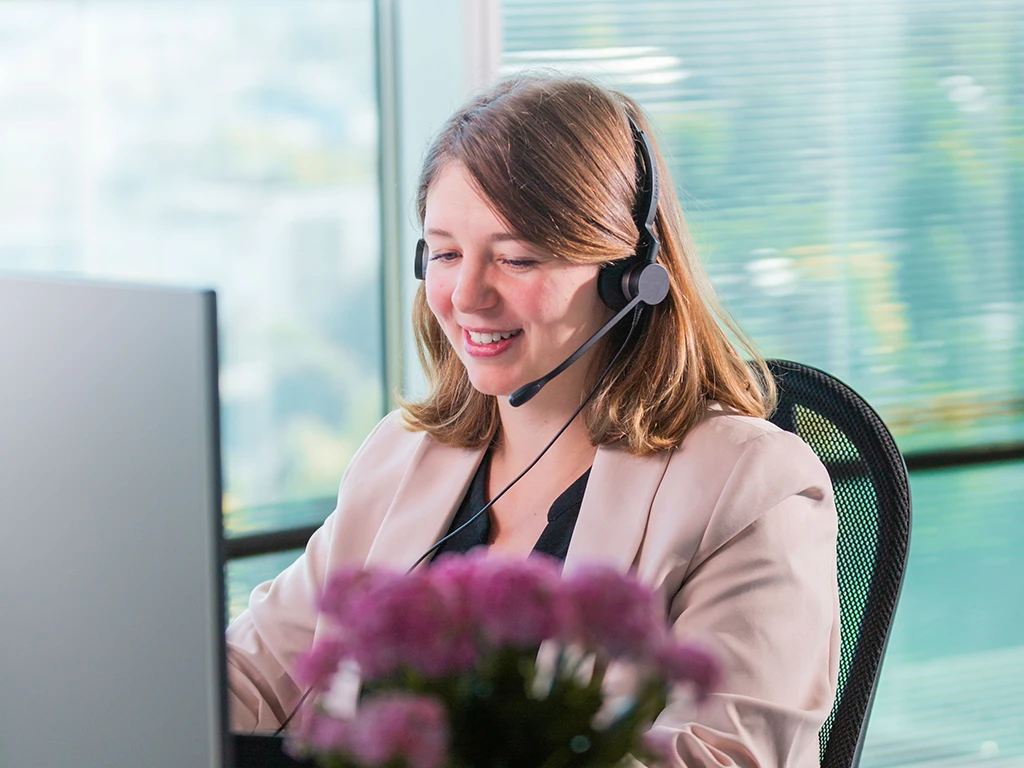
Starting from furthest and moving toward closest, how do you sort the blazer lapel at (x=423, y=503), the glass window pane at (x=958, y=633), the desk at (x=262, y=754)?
the glass window pane at (x=958, y=633) < the blazer lapel at (x=423, y=503) < the desk at (x=262, y=754)

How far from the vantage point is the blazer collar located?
1.23 meters

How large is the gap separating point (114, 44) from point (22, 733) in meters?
1.70

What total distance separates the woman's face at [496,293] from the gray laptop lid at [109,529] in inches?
27.0

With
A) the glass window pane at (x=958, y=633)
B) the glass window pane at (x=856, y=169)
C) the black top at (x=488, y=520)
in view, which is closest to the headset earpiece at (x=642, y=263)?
the black top at (x=488, y=520)

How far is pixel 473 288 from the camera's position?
4.08ft

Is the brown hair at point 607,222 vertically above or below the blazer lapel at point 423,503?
above

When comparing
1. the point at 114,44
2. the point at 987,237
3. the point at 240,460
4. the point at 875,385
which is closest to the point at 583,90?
the point at 114,44

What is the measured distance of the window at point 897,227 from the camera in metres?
2.45

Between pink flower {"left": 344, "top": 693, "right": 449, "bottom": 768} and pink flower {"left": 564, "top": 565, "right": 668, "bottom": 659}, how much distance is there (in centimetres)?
8

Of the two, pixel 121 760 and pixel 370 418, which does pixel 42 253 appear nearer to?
pixel 370 418

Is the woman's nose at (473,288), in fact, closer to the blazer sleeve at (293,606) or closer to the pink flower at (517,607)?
the blazer sleeve at (293,606)

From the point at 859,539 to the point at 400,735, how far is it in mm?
839

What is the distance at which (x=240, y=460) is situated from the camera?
2297 mm

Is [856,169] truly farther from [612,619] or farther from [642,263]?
[612,619]
